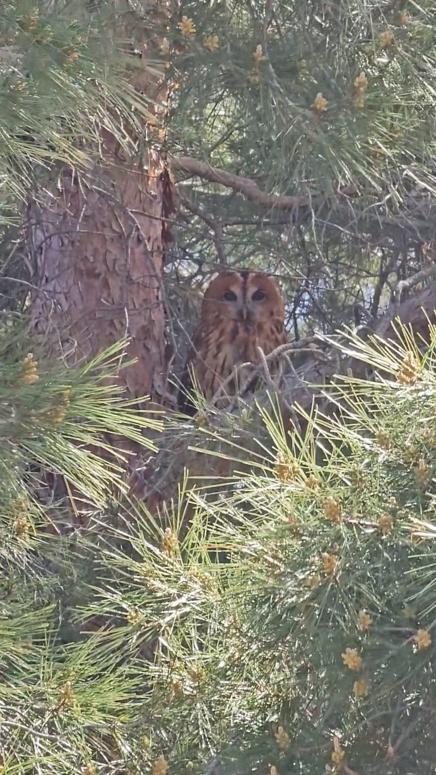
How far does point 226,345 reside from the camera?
13.8 feet

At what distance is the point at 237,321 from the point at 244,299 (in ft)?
0.24

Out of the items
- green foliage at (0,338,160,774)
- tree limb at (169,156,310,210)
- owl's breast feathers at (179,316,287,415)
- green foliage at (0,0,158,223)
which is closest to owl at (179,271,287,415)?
owl's breast feathers at (179,316,287,415)

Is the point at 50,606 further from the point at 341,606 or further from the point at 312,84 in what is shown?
the point at 312,84

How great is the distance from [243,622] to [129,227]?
1.59 meters

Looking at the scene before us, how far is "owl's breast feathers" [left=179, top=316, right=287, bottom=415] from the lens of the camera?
4016 mm

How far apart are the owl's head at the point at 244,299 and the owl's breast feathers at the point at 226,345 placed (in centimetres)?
2

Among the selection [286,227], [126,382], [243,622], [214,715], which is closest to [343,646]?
[243,622]

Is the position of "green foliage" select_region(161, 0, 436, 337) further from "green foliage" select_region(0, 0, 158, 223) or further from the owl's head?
the owl's head

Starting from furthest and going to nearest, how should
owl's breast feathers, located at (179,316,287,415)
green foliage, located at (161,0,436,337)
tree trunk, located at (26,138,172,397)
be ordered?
1. owl's breast feathers, located at (179,316,287,415)
2. tree trunk, located at (26,138,172,397)
3. green foliage, located at (161,0,436,337)

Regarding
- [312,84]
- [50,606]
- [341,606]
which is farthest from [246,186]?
[341,606]

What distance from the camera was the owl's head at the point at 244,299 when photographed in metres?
4.20

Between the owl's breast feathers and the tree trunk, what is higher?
the tree trunk

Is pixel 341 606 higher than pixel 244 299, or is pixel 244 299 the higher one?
pixel 244 299

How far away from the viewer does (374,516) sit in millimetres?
1936
